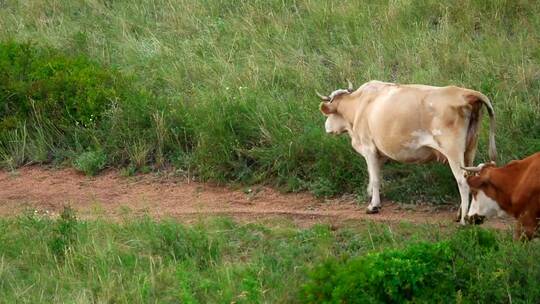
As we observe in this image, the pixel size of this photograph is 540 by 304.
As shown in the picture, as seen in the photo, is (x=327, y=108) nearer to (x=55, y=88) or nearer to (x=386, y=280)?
(x=386, y=280)

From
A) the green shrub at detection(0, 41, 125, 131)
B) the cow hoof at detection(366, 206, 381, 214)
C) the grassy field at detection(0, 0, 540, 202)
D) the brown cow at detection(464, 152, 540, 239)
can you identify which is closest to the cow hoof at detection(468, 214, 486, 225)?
the brown cow at detection(464, 152, 540, 239)

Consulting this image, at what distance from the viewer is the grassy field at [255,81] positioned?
1115 cm

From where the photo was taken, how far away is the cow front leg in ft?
33.2

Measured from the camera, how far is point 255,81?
A: 1291cm

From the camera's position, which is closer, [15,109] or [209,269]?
[209,269]

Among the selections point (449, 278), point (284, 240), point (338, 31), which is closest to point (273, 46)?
point (338, 31)

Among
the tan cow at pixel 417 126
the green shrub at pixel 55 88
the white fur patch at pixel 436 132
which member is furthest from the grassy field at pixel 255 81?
the white fur patch at pixel 436 132

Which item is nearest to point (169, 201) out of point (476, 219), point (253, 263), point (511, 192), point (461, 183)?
point (253, 263)

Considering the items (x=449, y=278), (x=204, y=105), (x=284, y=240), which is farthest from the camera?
(x=204, y=105)

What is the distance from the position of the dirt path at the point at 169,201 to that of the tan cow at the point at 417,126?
0.41 m

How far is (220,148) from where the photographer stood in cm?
1159

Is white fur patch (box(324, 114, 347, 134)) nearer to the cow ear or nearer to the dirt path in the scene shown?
the cow ear

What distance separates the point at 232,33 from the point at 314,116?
3297 mm

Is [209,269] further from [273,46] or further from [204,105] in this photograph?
[273,46]
